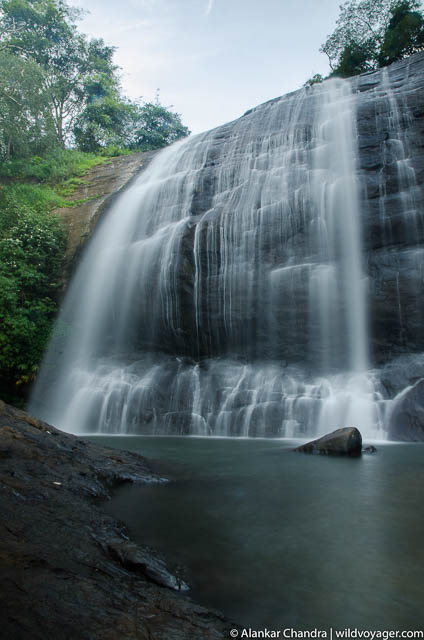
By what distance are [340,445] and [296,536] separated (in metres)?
3.55

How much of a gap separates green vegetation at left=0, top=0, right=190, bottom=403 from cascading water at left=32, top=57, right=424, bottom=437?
3.74 feet

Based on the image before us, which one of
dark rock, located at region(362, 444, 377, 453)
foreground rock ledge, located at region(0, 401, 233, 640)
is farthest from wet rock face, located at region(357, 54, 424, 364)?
foreground rock ledge, located at region(0, 401, 233, 640)

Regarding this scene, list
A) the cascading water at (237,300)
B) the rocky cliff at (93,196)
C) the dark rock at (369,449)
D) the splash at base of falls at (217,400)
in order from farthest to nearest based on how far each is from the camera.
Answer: the rocky cliff at (93,196) < the cascading water at (237,300) < the splash at base of falls at (217,400) < the dark rock at (369,449)

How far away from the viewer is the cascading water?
10.7m

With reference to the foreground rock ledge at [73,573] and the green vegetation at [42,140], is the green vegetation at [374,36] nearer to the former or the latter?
the green vegetation at [42,140]

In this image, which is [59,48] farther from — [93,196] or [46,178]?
[93,196]

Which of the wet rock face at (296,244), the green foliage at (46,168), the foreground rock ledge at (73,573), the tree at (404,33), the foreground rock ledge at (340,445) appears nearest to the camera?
the foreground rock ledge at (73,573)

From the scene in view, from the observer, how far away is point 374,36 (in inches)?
887

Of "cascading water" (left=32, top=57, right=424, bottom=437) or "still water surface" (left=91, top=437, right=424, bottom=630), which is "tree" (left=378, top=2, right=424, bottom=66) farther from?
"still water surface" (left=91, top=437, right=424, bottom=630)

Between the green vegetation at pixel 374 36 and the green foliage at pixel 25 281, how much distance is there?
58.9ft

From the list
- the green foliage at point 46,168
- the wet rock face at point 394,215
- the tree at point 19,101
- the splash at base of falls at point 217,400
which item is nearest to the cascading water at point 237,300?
the splash at base of falls at point 217,400

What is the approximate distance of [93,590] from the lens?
1981mm

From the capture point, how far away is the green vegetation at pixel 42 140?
1314cm

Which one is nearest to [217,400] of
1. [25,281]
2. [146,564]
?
[25,281]
